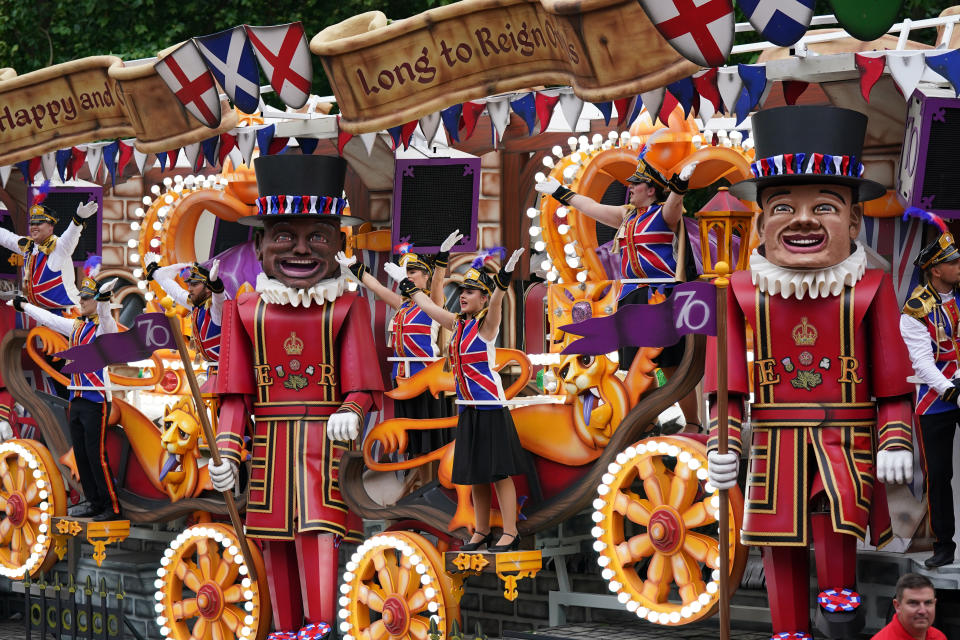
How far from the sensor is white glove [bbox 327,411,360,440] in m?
7.10

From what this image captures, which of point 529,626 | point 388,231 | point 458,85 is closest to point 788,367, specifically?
point 458,85

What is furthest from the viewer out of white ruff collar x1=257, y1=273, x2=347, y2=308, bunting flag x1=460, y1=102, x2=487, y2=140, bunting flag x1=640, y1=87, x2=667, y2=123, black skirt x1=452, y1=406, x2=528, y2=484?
bunting flag x1=460, y1=102, x2=487, y2=140

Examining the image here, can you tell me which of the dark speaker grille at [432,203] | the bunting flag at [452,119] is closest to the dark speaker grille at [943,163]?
the bunting flag at [452,119]

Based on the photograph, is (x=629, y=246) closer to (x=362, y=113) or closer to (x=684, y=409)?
(x=684, y=409)

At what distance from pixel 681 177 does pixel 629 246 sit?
18.5 inches

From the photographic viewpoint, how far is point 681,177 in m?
7.02

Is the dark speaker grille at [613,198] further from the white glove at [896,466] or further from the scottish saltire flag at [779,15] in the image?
the scottish saltire flag at [779,15]

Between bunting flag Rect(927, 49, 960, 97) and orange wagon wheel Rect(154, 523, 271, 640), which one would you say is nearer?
bunting flag Rect(927, 49, 960, 97)

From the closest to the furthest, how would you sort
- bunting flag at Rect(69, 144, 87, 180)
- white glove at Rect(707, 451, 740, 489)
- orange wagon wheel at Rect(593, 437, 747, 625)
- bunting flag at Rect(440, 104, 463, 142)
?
white glove at Rect(707, 451, 740, 489) < orange wagon wheel at Rect(593, 437, 747, 625) < bunting flag at Rect(440, 104, 463, 142) < bunting flag at Rect(69, 144, 87, 180)

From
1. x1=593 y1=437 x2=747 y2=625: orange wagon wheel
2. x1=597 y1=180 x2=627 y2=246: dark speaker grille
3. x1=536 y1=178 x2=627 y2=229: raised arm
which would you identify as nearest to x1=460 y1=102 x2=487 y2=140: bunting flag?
x1=536 y1=178 x2=627 y2=229: raised arm

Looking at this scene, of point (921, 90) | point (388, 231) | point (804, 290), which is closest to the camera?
point (804, 290)

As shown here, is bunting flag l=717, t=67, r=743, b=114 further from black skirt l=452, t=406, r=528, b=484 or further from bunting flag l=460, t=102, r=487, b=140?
black skirt l=452, t=406, r=528, b=484

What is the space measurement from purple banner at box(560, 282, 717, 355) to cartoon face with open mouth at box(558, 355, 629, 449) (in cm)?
120

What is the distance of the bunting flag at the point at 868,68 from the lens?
6.21 metres
